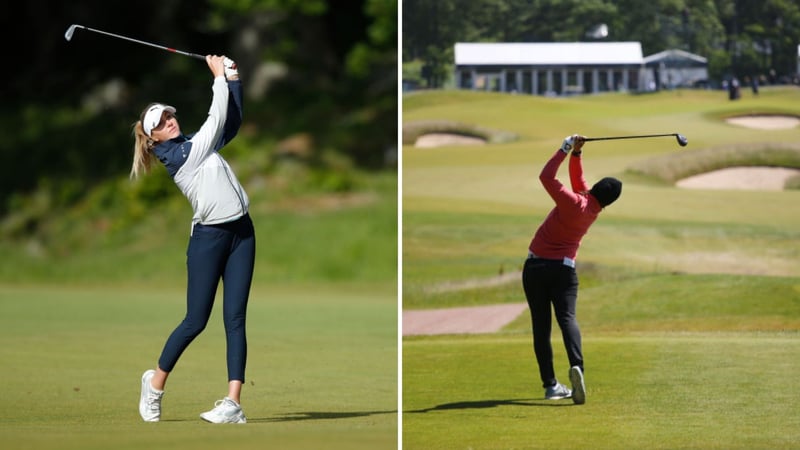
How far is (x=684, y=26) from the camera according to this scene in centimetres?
795

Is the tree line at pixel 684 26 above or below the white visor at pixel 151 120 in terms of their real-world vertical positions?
above

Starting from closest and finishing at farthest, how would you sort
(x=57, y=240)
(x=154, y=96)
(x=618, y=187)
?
(x=618, y=187), (x=57, y=240), (x=154, y=96)

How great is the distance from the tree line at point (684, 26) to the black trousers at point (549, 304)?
5.01ft

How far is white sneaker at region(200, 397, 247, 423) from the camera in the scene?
6.51 m

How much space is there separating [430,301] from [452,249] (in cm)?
33

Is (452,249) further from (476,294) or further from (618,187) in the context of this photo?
(618,187)

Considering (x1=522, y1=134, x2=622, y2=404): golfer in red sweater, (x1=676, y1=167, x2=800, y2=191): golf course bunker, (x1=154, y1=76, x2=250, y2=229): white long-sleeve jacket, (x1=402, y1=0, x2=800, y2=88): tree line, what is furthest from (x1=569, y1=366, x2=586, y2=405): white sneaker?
(x1=402, y1=0, x2=800, y2=88): tree line

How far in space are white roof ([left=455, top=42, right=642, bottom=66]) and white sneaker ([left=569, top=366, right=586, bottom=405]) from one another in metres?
1.97

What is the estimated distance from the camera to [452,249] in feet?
26.6

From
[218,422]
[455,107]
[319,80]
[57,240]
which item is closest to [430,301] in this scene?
[455,107]

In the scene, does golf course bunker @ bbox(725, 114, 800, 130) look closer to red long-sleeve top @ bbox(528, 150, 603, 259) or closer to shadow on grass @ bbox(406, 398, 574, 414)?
red long-sleeve top @ bbox(528, 150, 603, 259)

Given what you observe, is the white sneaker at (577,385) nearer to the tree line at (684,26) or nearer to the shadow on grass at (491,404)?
the shadow on grass at (491,404)

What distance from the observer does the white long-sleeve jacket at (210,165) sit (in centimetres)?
642

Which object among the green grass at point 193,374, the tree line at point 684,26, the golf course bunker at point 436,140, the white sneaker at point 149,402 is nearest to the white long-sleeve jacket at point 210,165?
the white sneaker at point 149,402
